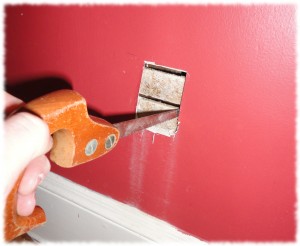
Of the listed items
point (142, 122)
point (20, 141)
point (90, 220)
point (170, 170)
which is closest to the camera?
point (20, 141)

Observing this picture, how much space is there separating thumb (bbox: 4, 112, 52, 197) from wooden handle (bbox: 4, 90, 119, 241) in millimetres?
25

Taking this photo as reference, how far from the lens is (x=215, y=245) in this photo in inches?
33.1

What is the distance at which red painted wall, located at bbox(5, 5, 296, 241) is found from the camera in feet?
2.18

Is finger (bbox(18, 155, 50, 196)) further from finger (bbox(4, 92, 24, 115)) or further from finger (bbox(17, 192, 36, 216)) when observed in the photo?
finger (bbox(4, 92, 24, 115))

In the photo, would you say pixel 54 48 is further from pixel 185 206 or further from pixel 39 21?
pixel 185 206

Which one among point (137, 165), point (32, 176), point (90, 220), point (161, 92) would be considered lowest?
point (90, 220)

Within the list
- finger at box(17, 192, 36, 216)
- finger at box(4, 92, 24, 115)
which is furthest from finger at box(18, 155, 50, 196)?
finger at box(4, 92, 24, 115)

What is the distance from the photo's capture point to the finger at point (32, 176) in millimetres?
503

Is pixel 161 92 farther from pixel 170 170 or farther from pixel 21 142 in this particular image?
pixel 21 142

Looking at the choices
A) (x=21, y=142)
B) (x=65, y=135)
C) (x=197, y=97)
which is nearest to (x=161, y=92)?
(x=197, y=97)

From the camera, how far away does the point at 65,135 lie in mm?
522

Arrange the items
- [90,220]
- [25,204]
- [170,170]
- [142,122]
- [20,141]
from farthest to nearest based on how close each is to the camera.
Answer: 1. [90,220]
2. [170,170]
3. [142,122]
4. [25,204]
5. [20,141]

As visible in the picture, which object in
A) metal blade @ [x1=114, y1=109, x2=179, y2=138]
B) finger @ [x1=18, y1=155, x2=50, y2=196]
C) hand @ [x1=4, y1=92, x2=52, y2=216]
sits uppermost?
hand @ [x1=4, y1=92, x2=52, y2=216]

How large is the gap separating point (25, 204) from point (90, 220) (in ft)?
1.74
